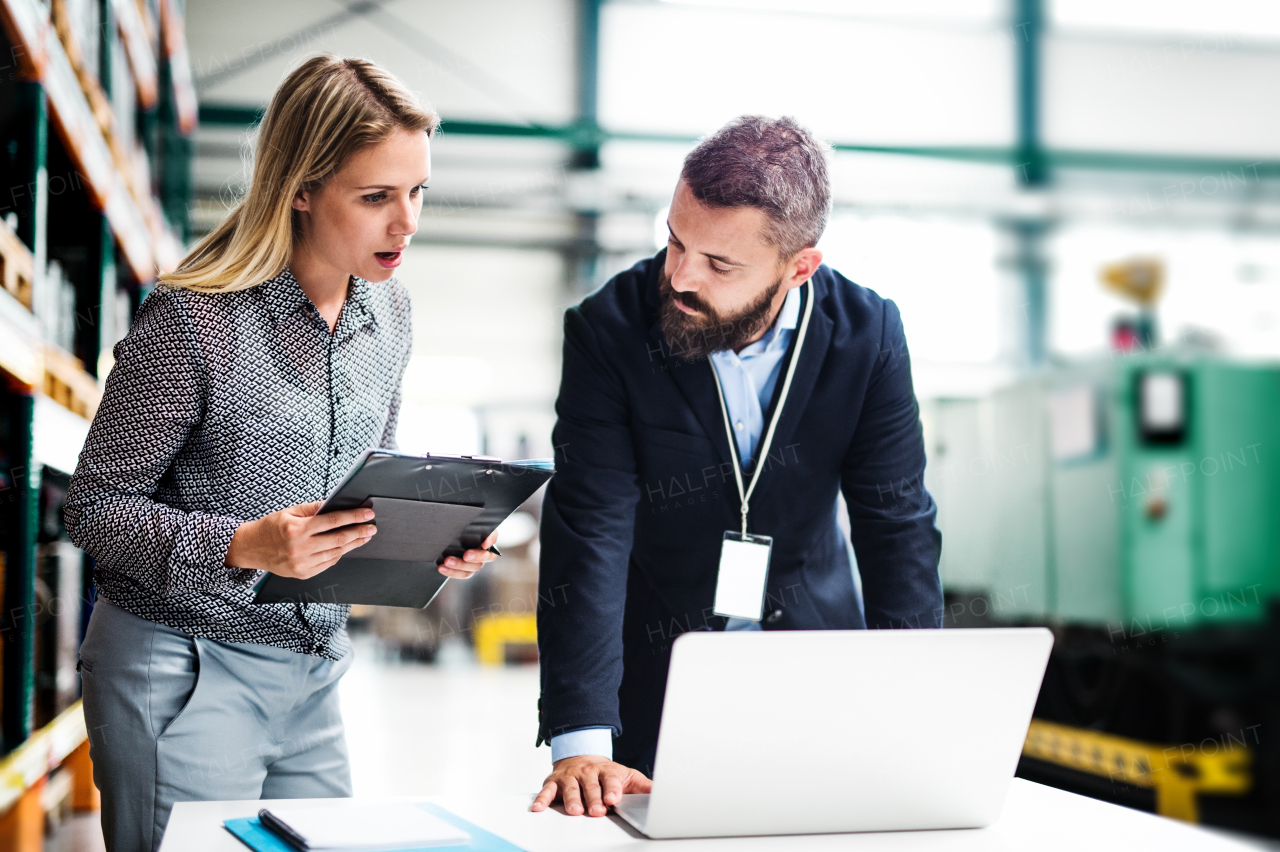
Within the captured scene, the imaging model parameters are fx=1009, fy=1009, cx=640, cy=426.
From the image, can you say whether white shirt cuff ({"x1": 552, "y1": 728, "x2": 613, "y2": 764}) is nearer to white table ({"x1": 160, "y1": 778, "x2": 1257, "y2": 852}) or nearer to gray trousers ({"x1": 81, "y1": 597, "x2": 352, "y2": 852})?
white table ({"x1": 160, "y1": 778, "x2": 1257, "y2": 852})

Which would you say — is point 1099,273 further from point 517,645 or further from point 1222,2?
point 517,645

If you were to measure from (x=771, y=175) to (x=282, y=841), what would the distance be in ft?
3.38

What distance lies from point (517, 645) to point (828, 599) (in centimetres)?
658

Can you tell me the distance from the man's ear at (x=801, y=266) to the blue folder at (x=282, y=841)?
88 cm

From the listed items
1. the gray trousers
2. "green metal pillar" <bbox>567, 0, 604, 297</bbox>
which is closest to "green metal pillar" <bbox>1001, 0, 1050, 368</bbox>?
"green metal pillar" <bbox>567, 0, 604, 297</bbox>

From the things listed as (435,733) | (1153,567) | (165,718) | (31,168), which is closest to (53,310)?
(31,168)

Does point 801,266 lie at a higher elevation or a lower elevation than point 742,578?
higher

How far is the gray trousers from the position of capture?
1.17 metres

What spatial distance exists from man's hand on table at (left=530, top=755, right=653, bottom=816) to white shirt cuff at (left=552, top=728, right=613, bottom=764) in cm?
5

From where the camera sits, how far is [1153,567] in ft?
13.8

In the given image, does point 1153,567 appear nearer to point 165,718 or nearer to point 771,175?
point 771,175

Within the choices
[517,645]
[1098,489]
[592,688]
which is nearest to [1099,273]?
[1098,489]

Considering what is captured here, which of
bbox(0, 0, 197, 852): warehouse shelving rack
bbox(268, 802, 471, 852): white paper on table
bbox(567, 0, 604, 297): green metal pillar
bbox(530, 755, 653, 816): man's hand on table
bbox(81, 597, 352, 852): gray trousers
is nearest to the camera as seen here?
bbox(268, 802, 471, 852): white paper on table

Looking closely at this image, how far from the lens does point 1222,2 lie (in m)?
7.66
